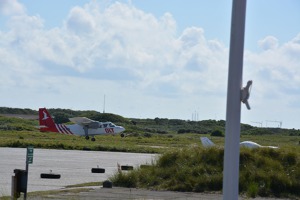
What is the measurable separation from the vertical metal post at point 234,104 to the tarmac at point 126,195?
9.13 m

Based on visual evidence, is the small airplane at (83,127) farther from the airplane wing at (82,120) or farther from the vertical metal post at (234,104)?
the vertical metal post at (234,104)

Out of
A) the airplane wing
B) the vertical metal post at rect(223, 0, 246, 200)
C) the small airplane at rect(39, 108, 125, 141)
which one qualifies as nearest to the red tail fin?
the small airplane at rect(39, 108, 125, 141)

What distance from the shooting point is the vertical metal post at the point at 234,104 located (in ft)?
27.2

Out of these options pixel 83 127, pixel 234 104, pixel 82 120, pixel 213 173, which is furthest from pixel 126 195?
pixel 83 127

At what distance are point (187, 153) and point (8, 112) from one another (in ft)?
499

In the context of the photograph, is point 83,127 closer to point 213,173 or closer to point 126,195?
point 213,173

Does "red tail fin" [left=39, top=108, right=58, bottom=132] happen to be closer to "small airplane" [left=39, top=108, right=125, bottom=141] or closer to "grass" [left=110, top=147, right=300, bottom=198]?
"small airplane" [left=39, top=108, right=125, bottom=141]

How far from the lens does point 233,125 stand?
827 cm

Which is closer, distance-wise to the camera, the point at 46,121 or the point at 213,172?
the point at 213,172

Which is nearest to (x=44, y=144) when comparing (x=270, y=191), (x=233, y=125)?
(x=270, y=191)

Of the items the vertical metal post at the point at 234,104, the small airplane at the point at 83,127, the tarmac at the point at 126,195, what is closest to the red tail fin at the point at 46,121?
the small airplane at the point at 83,127

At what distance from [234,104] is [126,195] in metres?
10.7

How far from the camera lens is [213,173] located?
70.0ft

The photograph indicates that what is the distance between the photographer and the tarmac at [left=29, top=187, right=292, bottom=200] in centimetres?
1762
